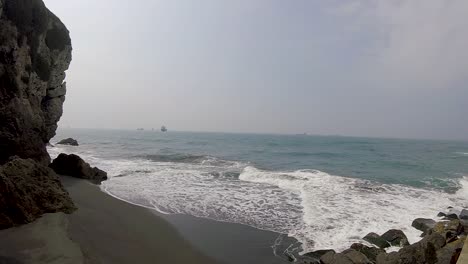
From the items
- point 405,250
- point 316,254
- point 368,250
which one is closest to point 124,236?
point 316,254

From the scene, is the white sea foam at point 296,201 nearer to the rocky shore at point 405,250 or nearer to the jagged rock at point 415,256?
the rocky shore at point 405,250

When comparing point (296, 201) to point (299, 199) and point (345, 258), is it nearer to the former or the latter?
point (299, 199)

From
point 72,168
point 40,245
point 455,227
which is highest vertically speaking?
point 72,168

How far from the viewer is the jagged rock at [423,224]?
35.3 ft

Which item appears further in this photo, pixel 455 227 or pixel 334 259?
pixel 455 227

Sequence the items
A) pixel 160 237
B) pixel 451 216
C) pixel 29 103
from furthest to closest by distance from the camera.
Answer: pixel 29 103 → pixel 451 216 → pixel 160 237

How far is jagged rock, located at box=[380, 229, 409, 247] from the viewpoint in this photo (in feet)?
30.7

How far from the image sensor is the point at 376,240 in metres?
9.33

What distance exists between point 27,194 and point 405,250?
396 inches

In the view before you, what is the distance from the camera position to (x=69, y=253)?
619 cm

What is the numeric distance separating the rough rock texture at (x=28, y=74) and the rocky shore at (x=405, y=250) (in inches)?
524

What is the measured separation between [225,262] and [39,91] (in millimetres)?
15871

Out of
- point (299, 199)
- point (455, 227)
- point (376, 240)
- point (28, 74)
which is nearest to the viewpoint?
point (376, 240)

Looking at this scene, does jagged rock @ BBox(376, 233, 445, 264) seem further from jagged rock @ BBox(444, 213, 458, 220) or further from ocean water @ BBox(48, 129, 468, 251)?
jagged rock @ BBox(444, 213, 458, 220)
